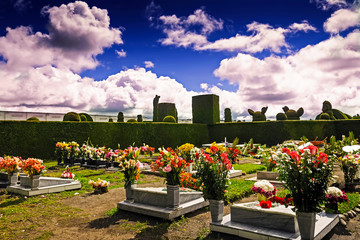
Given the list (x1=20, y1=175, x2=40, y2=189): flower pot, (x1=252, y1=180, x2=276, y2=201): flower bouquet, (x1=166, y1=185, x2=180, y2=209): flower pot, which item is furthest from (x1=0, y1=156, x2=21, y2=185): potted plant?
(x1=252, y1=180, x2=276, y2=201): flower bouquet

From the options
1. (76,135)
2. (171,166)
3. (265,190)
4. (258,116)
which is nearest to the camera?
(265,190)

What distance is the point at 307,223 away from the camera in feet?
13.0

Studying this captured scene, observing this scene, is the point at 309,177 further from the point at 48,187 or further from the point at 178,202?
the point at 48,187

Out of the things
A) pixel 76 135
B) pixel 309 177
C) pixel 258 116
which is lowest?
pixel 309 177

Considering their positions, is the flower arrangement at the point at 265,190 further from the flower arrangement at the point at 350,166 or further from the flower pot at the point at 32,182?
the flower pot at the point at 32,182

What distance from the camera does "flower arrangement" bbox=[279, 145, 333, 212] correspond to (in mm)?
3932

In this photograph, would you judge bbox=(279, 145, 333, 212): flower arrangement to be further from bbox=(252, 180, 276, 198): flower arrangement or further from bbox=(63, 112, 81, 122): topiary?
bbox=(63, 112, 81, 122): topiary

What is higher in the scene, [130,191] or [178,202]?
[130,191]

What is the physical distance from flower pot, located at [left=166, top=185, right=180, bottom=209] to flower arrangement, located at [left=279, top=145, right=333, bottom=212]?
2547 mm

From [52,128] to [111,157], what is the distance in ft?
19.2

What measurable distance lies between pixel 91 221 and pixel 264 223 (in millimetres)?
3649

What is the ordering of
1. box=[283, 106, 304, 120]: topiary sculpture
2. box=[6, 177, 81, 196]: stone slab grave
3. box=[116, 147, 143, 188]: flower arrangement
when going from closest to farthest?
box=[116, 147, 143, 188]: flower arrangement → box=[6, 177, 81, 196]: stone slab grave → box=[283, 106, 304, 120]: topiary sculpture

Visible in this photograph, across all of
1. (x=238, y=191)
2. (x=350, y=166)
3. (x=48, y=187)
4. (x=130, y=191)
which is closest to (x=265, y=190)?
(x=238, y=191)

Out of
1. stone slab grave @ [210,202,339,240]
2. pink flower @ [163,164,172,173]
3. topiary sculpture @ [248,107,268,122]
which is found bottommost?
stone slab grave @ [210,202,339,240]
